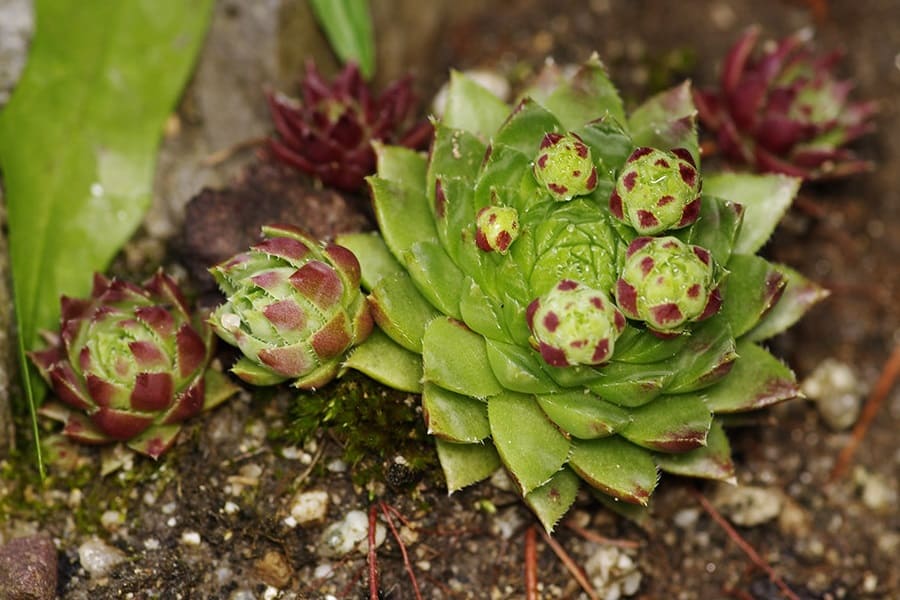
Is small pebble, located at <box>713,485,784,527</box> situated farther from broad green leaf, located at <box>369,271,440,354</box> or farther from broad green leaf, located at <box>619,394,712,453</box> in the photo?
broad green leaf, located at <box>369,271,440,354</box>

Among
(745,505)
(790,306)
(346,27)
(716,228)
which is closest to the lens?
(716,228)

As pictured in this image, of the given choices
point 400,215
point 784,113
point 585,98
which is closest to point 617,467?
point 400,215

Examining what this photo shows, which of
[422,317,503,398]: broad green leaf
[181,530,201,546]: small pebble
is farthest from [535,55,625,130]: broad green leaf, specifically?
[181,530,201,546]: small pebble

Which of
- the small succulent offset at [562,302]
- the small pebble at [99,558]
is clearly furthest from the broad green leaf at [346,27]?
the small pebble at [99,558]

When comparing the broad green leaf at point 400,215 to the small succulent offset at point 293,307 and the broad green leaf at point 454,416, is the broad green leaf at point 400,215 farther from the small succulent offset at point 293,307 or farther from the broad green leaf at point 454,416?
the broad green leaf at point 454,416

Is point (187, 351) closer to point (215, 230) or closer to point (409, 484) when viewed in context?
point (215, 230)

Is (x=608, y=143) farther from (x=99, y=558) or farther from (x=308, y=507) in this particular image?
Result: (x=99, y=558)

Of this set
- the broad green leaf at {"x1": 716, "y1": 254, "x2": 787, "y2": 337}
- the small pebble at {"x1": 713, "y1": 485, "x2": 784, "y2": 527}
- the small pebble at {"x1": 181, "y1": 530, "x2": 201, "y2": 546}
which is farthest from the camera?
the small pebble at {"x1": 713, "y1": 485, "x2": 784, "y2": 527}
